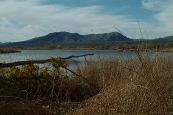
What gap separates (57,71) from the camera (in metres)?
11.0

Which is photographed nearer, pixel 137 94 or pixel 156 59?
pixel 137 94

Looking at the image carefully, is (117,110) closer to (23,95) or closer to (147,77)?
(147,77)

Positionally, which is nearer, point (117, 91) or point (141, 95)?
point (141, 95)

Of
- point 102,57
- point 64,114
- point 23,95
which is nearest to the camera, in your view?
point 64,114

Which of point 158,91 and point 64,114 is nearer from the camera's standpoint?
point 158,91

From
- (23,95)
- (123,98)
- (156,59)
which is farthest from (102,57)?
(123,98)

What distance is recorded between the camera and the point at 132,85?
684 centimetres

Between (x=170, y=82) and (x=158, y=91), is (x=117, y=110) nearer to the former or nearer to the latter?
(x=158, y=91)

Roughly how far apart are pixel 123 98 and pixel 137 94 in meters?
0.28

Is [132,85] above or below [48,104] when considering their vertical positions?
above

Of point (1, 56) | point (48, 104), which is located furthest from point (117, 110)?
point (1, 56)

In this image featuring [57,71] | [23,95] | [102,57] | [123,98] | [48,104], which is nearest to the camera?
[123,98]

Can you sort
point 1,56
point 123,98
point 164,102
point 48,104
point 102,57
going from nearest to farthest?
point 164,102 < point 123,98 < point 48,104 < point 102,57 < point 1,56

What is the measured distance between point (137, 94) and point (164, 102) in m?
0.51
